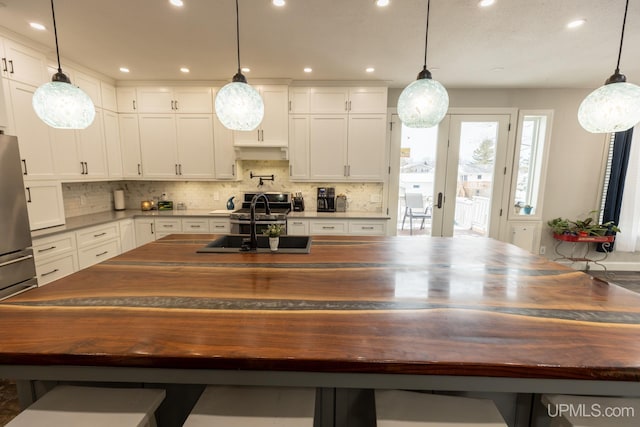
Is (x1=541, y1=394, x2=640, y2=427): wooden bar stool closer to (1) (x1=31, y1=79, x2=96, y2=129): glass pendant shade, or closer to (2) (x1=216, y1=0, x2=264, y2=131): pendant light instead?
(2) (x1=216, y1=0, x2=264, y2=131): pendant light

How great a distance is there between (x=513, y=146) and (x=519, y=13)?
241 cm

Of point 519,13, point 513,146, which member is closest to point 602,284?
point 519,13

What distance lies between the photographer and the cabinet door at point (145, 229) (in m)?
3.77

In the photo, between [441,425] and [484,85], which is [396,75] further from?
[441,425]

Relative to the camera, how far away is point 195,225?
3797mm

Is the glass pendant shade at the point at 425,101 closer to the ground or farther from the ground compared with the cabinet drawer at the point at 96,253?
farther from the ground

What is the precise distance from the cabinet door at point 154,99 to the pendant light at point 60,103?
2.48 metres

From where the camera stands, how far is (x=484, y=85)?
389 cm

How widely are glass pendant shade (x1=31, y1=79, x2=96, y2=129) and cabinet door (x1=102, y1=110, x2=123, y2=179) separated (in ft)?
8.26

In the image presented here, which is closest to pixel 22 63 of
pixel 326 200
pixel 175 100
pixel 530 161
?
pixel 175 100

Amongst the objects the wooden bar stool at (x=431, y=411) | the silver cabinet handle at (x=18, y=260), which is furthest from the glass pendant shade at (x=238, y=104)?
the silver cabinet handle at (x=18, y=260)

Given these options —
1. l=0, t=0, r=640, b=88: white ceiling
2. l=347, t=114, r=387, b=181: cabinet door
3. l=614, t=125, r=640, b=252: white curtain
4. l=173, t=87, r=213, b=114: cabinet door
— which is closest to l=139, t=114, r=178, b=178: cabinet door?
l=173, t=87, r=213, b=114: cabinet door

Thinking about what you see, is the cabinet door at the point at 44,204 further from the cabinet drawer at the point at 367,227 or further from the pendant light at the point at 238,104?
the cabinet drawer at the point at 367,227

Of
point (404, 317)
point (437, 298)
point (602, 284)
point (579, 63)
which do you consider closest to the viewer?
point (404, 317)
